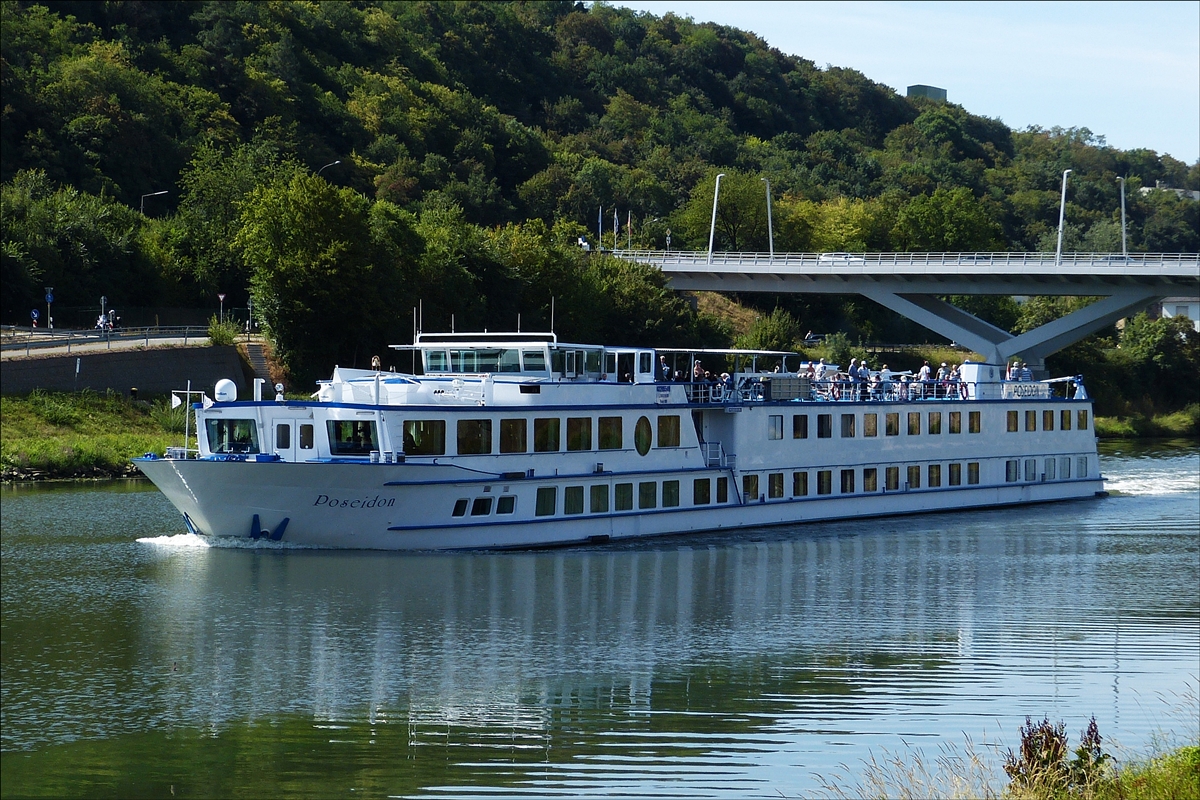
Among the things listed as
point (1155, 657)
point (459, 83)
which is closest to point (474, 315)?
point (1155, 657)

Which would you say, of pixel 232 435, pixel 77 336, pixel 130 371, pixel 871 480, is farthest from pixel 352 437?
pixel 77 336

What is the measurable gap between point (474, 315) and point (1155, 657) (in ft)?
159

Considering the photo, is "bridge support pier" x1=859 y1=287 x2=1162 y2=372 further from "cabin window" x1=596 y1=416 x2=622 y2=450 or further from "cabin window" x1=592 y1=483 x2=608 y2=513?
"cabin window" x1=592 y1=483 x2=608 y2=513

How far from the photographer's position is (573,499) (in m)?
35.3

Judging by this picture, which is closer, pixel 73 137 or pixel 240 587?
pixel 240 587

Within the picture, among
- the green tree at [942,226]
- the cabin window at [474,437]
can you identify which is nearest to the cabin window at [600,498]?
the cabin window at [474,437]

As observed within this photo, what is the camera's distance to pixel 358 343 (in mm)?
62531

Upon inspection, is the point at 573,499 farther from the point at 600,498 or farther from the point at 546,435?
the point at 546,435

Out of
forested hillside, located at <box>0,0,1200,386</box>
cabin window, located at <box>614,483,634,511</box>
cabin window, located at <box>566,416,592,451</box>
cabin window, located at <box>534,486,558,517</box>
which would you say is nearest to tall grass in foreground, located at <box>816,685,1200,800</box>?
cabin window, located at <box>534,486,558,517</box>

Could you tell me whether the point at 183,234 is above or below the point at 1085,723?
above

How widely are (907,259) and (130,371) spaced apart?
59.6 m

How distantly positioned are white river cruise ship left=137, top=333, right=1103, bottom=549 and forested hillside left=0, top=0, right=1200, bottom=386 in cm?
2587

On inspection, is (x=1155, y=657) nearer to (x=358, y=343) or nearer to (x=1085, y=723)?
(x=1085, y=723)

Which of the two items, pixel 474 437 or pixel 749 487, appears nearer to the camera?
pixel 474 437
